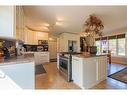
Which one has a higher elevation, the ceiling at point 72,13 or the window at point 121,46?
the ceiling at point 72,13

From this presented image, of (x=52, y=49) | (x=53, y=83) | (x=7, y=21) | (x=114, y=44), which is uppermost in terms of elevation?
(x=7, y=21)

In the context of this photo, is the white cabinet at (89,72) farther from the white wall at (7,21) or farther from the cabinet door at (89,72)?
the white wall at (7,21)

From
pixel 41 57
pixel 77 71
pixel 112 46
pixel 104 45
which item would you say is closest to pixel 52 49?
pixel 41 57

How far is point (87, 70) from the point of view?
10.2ft

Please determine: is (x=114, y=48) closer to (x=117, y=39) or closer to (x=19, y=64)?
(x=117, y=39)

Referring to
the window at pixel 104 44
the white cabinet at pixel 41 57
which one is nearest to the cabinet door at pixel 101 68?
the white cabinet at pixel 41 57

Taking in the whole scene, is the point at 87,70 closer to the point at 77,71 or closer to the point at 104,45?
the point at 77,71

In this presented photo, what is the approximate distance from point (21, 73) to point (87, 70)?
173 cm

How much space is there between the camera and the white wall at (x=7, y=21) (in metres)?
2.00

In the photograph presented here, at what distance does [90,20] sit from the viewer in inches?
169

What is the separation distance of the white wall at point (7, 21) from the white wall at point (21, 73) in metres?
0.57
